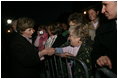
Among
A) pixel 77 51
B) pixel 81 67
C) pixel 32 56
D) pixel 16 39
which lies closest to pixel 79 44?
pixel 77 51

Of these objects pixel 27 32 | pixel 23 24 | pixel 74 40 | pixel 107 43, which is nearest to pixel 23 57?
pixel 27 32

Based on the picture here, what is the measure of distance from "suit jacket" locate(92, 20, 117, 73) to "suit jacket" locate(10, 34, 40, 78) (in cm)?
103

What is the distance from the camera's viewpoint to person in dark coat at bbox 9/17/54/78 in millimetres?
3959

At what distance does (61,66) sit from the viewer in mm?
4066

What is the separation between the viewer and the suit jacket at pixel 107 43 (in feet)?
11.1

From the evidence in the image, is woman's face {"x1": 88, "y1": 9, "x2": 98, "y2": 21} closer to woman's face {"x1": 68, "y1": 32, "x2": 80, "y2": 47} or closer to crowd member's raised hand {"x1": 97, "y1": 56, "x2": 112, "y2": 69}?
woman's face {"x1": 68, "y1": 32, "x2": 80, "y2": 47}

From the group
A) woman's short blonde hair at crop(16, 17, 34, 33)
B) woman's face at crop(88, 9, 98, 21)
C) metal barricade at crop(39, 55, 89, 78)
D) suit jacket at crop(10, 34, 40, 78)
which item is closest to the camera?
metal barricade at crop(39, 55, 89, 78)

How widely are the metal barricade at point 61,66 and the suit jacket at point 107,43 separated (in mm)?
307

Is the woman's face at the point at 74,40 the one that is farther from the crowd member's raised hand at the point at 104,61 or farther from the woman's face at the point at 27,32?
the crowd member's raised hand at the point at 104,61

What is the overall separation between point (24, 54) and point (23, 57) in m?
0.05

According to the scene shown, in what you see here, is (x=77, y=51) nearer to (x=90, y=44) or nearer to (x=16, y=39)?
(x=90, y=44)

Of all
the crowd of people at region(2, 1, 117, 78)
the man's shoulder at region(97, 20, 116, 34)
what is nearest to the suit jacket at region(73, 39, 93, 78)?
the crowd of people at region(2, 1, 117, 78)

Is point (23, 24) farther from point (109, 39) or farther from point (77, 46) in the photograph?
point (109, 39)

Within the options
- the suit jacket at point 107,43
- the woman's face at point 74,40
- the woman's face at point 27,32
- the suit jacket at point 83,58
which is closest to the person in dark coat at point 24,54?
the woman's face at point 27,32
